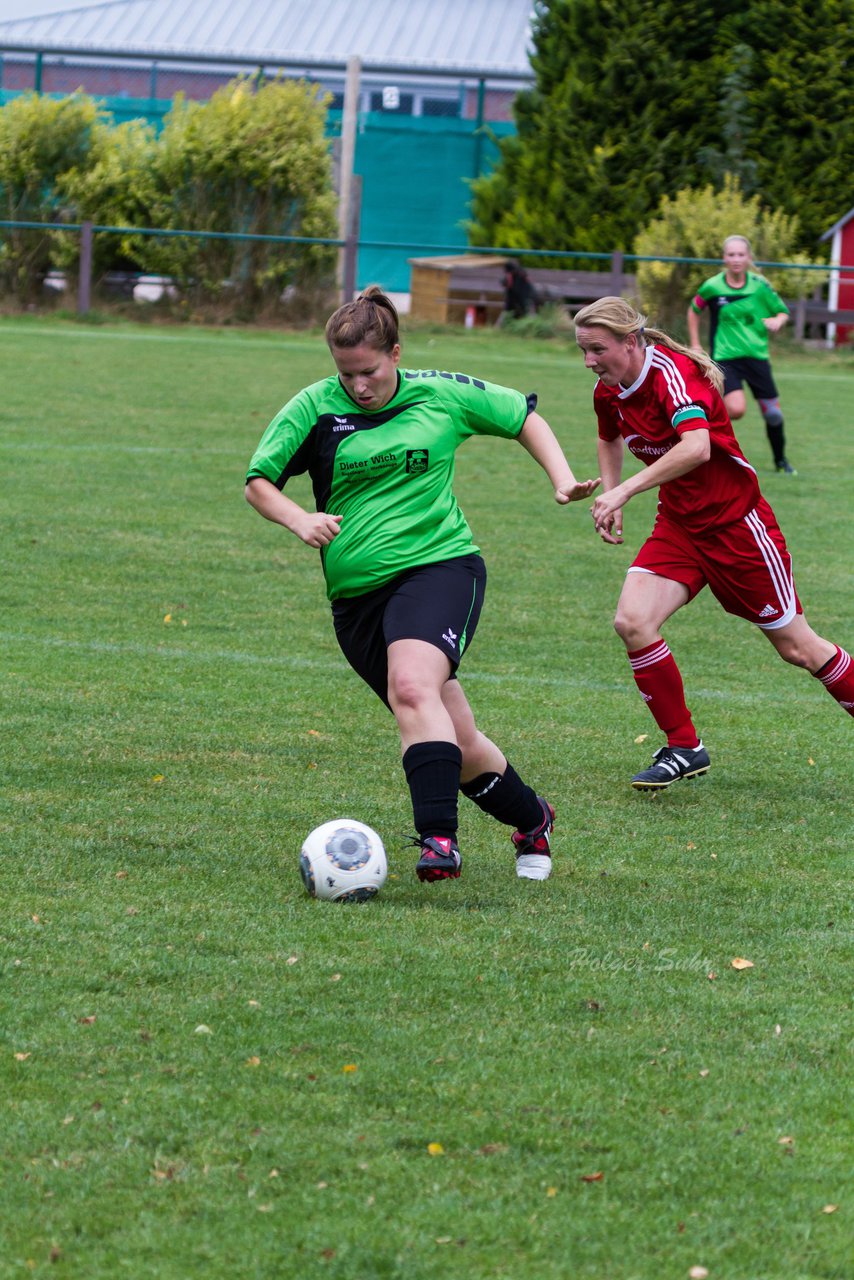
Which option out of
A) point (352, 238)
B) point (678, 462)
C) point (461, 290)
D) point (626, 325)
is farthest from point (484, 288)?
point (678, 462)

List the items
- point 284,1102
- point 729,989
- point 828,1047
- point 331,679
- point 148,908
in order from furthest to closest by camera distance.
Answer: point 331,679, point 148,908, point 729,989, point 828,1047, point 284,1102

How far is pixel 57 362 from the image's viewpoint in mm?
19594

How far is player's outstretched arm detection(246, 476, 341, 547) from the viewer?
4.47m

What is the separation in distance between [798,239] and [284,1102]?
95.1 ft

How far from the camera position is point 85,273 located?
2572cm

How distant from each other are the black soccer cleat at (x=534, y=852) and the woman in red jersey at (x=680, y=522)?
102 cm

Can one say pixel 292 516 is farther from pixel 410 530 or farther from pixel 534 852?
pixel 534 852

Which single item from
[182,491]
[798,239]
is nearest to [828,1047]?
[182,491]

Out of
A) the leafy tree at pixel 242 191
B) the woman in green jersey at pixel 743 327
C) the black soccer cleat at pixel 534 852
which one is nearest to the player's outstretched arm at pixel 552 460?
the black soccer cleat at pixel 534 852

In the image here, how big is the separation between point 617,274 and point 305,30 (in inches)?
755

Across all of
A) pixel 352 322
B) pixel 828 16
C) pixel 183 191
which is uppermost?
pixel 828 16

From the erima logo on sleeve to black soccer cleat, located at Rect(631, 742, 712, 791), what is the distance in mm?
1616

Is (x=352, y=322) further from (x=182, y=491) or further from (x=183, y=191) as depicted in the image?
(x=183, y=191)

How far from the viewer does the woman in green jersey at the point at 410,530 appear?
460cm
